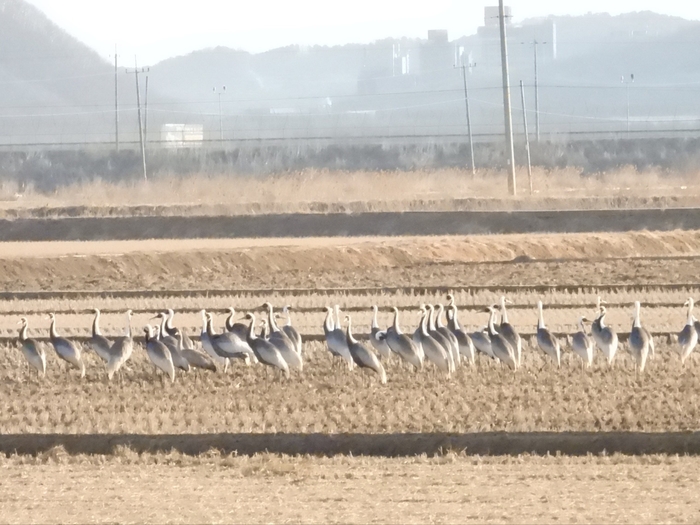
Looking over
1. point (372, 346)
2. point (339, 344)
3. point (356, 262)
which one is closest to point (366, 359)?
point (339, 344)

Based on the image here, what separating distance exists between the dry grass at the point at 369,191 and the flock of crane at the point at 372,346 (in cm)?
2082

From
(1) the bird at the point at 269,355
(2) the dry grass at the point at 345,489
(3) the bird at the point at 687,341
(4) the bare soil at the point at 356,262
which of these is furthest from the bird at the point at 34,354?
(4) the bare soil at the point at 356,262

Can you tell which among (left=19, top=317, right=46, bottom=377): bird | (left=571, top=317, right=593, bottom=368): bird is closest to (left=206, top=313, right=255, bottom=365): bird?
(left=19, top=317, right=46, bottom=377): bird

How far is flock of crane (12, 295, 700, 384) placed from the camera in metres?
14.1

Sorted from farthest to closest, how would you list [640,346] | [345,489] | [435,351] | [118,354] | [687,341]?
[118,354], [687,341], [435,351], [640,346], [345,489]

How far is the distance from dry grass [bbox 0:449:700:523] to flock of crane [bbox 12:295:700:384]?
3.83 m

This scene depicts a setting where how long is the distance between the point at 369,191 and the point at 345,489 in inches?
1361

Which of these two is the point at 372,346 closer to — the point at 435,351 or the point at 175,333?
the point at 435,351

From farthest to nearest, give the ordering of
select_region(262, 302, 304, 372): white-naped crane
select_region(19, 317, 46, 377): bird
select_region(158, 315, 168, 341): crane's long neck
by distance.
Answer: select_region(158, 315, 168, 341): crane's long neck → select_region(19, 317, 46, 377): bird → select_region(262, 302, 304, 372): white-naped crane

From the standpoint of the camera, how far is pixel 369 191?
43469 mm

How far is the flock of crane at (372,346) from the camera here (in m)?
14.1

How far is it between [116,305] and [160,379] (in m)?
6.36

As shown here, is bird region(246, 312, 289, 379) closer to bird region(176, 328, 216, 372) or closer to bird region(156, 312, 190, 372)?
bird region(176, 328, 216, 372)

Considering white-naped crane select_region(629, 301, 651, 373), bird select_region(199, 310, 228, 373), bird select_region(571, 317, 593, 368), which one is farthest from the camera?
bird select_region(199, 310, 228, 373)
